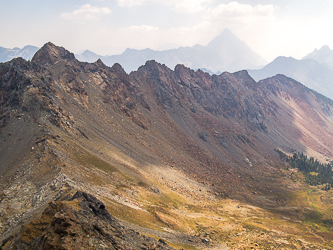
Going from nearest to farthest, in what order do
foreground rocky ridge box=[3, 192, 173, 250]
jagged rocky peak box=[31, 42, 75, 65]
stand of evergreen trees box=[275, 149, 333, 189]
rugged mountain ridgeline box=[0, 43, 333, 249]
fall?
foreground rocky ridge box=[3, 192, 173, 250]
rugged mountain ridgeline box=[0, 43, 333, 249]
jagged rocky peak box=[31, 42, 75, 65]
stand of evergreen trees box=[275, 149, 333, 189]

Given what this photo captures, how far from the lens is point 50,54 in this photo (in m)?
127

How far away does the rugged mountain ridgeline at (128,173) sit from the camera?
125 ft

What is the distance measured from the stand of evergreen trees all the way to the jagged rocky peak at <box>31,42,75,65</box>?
182m

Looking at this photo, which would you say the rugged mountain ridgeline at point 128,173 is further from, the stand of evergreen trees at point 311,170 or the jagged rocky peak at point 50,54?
the stand of evergreen trees at point 311,170

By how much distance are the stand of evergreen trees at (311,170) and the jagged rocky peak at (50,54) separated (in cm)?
18244

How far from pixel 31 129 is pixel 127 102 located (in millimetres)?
71140

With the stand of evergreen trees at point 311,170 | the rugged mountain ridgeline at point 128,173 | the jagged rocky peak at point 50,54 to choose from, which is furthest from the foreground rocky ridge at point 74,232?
the stand of evergreen trees at point 311,170

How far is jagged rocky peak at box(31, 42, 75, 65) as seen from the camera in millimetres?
125125

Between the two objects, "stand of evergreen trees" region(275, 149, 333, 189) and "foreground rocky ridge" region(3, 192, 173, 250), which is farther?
"stand of evergreen trees" region(275, 149, 333, 189)

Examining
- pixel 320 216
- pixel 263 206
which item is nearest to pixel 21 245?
pixel 263 206

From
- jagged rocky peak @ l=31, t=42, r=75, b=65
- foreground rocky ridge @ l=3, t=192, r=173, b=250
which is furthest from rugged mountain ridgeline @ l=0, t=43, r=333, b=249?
jagged rocky peak @ l=31, t=42, r=75, b=65

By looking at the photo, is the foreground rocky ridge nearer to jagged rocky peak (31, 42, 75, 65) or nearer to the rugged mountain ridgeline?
the rugged mountain ridgeline

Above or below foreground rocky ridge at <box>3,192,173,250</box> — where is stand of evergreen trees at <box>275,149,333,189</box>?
below

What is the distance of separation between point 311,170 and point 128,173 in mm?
161908
